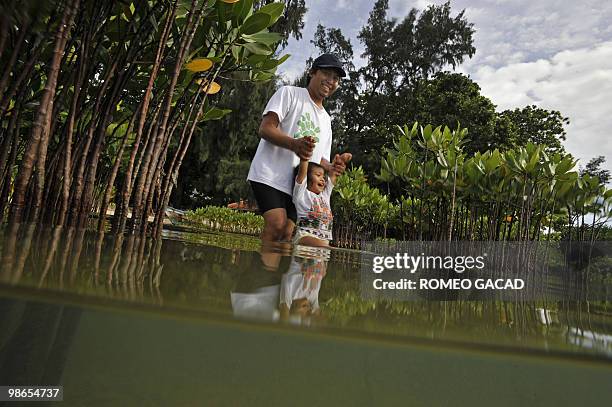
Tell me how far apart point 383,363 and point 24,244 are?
1207 mm

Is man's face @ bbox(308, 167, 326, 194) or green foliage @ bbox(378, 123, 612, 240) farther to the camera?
green foliage @ bbox(378, 123, 612, 240)

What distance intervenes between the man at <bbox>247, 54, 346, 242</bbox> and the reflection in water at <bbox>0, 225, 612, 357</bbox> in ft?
3.78

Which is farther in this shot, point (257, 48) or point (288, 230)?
point (288, 230)

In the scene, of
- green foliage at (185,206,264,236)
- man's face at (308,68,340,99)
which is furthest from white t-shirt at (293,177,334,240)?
green foliage at (185,206,264,236)

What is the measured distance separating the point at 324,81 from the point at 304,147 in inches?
32.5

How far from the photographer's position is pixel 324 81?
308 centimetres

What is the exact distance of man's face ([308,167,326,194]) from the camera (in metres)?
2.88

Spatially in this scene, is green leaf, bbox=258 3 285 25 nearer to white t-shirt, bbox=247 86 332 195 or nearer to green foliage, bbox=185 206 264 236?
white t-shirt, bbox=247 86 332 195

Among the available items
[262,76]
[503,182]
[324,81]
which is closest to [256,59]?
[262,76]

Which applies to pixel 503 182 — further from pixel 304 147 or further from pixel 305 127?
pixel 304 147

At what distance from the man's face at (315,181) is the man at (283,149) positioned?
0.08m

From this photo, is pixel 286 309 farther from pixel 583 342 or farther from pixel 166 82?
pixel 166 82

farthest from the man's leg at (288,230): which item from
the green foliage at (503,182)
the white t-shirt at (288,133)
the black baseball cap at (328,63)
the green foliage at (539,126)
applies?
the green foliage at (539,126)

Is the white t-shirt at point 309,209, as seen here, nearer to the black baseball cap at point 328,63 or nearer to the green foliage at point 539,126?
the black baseball cap at point 328,63
